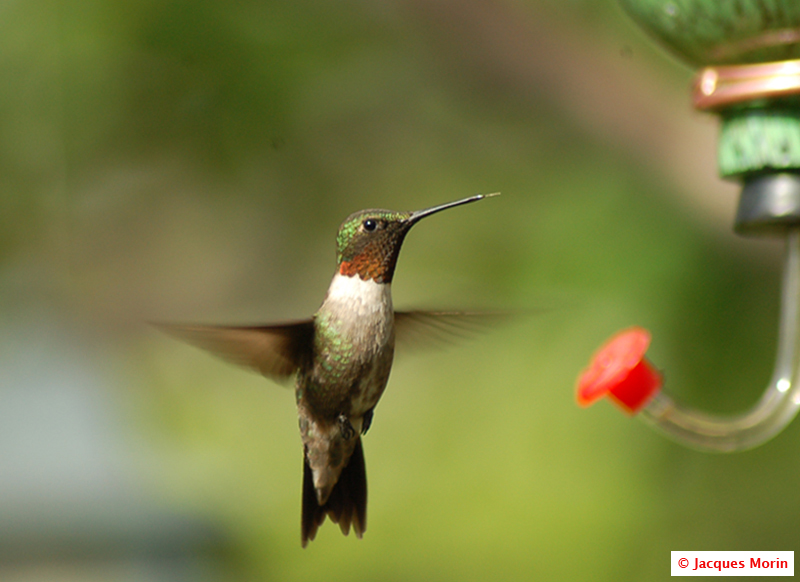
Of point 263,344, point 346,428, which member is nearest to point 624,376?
point 346,428

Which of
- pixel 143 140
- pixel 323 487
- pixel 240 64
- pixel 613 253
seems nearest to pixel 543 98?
pixel 613 253

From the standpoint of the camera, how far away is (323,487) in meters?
1.31

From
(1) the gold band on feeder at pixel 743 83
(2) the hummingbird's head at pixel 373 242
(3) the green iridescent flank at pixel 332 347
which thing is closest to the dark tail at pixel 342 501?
(3) the green iridescent flank at pixel 332 347

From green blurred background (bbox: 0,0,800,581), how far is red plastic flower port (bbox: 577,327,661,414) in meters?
2.30

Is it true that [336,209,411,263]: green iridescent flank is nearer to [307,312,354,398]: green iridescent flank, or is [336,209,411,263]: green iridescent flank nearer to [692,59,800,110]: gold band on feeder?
[307,312,354,398]: green iridescent flank

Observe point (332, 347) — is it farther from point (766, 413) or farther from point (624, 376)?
point (766, 413)

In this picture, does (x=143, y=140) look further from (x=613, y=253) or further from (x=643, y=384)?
(x=643, y=384)

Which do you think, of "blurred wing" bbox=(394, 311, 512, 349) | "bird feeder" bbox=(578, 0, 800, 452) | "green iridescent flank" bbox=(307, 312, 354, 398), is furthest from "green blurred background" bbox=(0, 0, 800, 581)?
"green iridescent flank" bbox=(307, 312, 354, 398)

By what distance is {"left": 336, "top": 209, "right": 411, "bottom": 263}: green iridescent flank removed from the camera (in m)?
1.14

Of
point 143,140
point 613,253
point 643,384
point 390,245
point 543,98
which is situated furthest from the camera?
point 613,253

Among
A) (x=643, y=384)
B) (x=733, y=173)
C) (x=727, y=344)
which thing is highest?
(x=727, y=344)

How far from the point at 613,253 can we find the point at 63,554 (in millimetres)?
3596

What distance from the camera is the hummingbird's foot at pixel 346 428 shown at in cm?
128

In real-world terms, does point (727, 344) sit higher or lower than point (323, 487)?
higher
